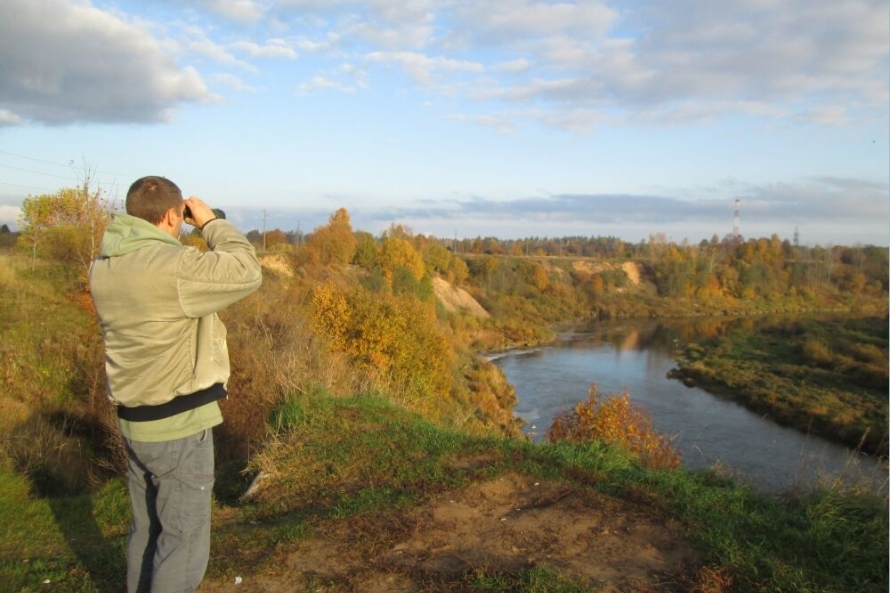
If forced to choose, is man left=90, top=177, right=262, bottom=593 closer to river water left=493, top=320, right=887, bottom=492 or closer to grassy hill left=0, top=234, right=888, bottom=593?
grassy hill left=0, top=234, right=888, bottom=593

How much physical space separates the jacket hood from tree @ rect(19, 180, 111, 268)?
16753 mm

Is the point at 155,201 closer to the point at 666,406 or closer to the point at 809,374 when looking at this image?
the point at 666,406

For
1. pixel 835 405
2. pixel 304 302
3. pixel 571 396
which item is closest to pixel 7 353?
pixel 304 302

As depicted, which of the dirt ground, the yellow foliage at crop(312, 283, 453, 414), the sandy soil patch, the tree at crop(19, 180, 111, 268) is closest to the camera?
the dirt ground

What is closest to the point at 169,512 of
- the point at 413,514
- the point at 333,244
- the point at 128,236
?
the point at 128,236

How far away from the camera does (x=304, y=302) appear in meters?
27.7

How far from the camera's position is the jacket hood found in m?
2.82

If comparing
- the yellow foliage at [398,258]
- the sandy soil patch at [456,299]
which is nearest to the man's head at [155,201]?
the yellow foliage at [398,258]

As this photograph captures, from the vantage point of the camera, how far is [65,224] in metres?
22.5

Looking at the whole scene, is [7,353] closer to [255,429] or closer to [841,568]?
[255,429]

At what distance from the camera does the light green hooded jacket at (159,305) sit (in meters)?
2.79

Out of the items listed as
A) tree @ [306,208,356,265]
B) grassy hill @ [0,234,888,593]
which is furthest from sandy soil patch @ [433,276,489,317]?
grassy hill @ [0,234,888,593]

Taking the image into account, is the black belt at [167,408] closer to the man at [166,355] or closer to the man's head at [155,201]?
the man at [166,355]

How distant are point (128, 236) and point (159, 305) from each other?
0.33 m
